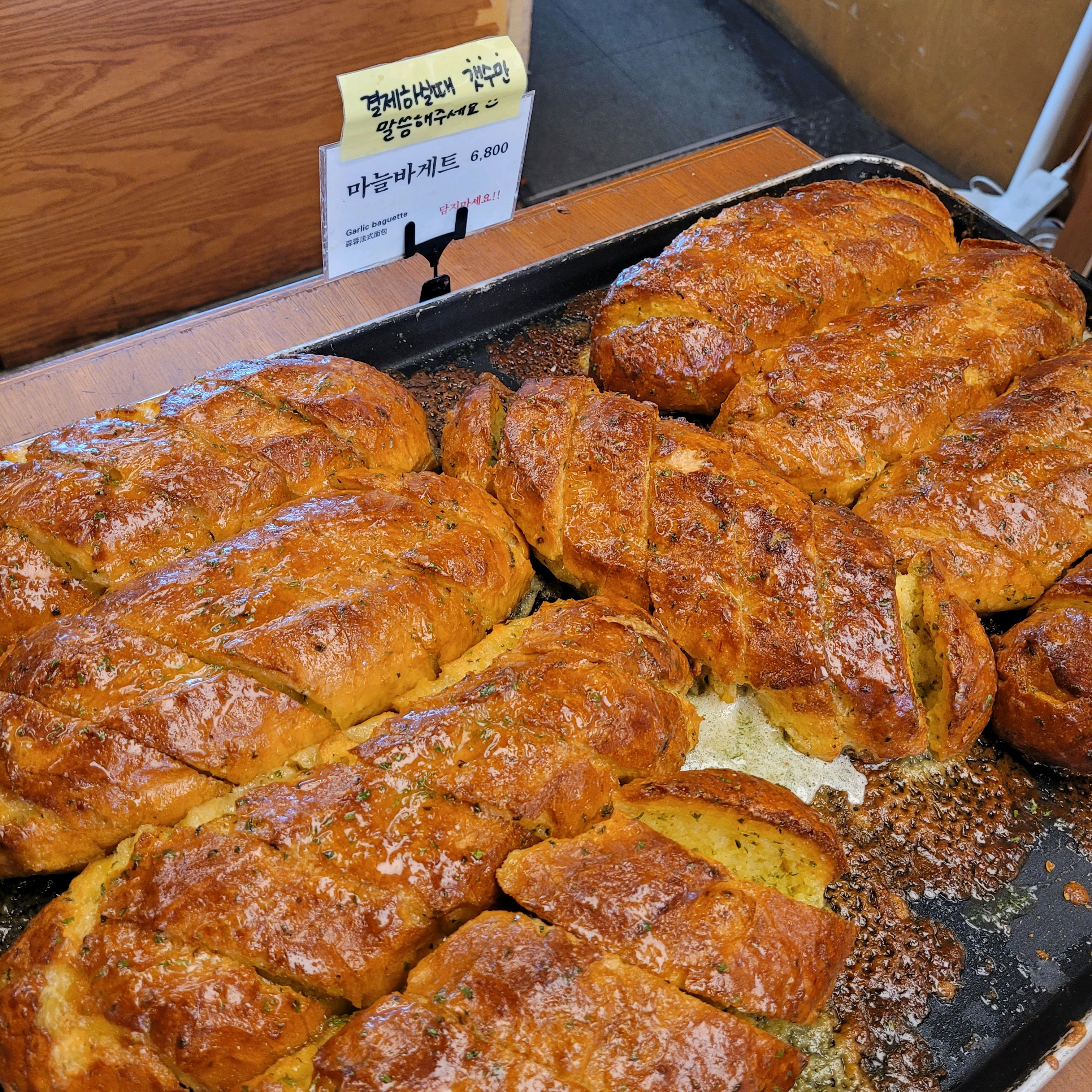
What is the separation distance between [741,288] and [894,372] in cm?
55

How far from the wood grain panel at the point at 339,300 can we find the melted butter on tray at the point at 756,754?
81.9 inches

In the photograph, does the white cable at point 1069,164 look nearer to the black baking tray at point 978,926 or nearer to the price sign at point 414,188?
the black baking tray at point 978,926

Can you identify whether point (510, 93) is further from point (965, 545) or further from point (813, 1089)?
point (813, 1089)

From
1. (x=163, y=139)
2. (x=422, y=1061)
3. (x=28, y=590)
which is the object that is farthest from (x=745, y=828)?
(x=163, y=139)

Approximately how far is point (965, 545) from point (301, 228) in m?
3.75

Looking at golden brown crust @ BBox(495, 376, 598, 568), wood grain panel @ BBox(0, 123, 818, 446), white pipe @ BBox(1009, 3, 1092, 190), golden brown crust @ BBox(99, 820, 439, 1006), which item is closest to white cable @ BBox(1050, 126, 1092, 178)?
white pipe @ BBox(1009, 3, 1092, 190)

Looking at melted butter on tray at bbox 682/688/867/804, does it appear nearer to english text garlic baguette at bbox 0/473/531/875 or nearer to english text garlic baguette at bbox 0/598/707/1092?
english text garlic baguette at bbox 0/598/707/1092

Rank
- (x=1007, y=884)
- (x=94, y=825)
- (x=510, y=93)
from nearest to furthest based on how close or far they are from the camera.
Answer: (x=94, y=825), (x=1007, y=884), (x=510, y=93)

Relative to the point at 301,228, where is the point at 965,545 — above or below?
above

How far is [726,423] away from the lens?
10.2ft

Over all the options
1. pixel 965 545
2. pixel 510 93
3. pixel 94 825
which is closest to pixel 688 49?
pixel 510 93

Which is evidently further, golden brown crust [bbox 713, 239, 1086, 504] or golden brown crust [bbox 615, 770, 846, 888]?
golden brown crust [bbox 713, 239, 1086, 504]

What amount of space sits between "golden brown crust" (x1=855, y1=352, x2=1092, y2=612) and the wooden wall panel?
326 centimetres

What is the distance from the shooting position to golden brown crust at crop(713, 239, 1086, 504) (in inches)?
116
